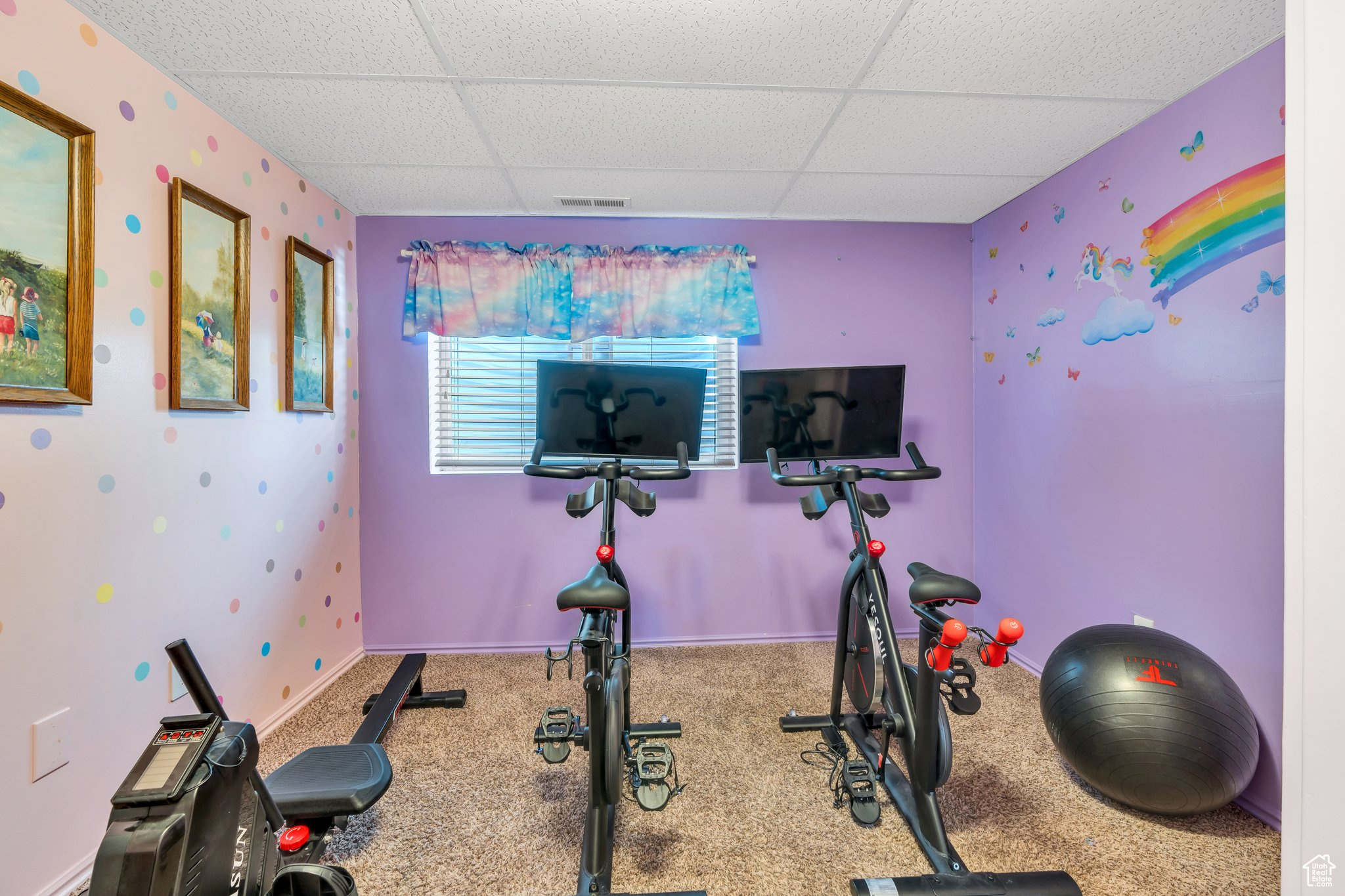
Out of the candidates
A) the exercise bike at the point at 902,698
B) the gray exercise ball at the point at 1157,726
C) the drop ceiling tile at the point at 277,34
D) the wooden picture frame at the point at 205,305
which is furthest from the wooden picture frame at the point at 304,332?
the gray exercise ball at the point at 1157,726

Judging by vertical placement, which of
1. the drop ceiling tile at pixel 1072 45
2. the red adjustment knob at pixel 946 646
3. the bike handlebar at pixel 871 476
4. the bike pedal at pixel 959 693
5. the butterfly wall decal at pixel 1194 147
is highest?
the drop ceiling tile at pixel 1072 45

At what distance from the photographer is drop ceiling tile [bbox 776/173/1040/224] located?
246cm

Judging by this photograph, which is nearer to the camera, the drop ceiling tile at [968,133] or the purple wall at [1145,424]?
the purple wall at [1145,424]

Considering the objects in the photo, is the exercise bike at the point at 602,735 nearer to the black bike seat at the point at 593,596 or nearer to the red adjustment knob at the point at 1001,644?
the black bike seat at the point at 593,596

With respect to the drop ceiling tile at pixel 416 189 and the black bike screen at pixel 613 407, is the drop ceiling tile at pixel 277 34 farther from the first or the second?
the black bike screen at pixel 613 407

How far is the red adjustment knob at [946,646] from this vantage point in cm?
124

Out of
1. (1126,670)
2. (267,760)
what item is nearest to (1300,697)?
(1126,670)

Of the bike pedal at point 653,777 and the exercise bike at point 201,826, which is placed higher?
the exercise bike at point 201,826

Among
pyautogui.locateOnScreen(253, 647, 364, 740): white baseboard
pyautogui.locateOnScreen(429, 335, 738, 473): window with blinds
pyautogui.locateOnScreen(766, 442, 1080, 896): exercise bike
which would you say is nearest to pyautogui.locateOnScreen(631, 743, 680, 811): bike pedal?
pyautogui.locateOnScreen(766, 442, 1080, 896): exercise bike

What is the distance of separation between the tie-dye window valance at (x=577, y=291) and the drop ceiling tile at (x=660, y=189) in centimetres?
19

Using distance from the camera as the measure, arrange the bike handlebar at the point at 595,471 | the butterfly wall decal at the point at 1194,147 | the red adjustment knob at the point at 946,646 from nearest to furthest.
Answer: the red adjustment knob at the point at 946,646
the butterfly wall decal at the point at 1194,147
the bike handlebar at the point at 595,471

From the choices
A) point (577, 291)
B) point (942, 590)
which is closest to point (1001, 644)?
point (942, 590)

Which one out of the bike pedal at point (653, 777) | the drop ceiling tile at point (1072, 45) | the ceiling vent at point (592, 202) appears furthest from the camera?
the ceiling vent at point (592, 202)

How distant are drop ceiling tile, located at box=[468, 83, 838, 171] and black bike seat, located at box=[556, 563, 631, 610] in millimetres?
1606
